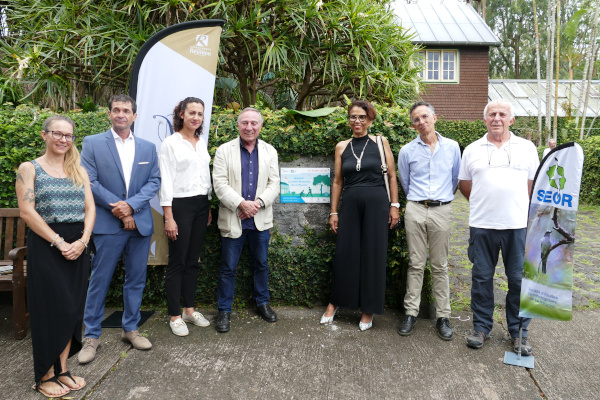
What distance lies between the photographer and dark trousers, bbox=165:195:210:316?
12.3 ft

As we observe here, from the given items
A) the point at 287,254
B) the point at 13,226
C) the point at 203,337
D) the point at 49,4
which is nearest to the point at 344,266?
the point at 287,254

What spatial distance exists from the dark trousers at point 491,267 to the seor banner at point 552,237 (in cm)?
20

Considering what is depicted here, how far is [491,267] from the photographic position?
366 cm

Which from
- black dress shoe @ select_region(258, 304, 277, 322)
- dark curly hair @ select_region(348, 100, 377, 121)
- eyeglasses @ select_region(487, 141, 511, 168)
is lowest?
black dress shoe @ select_region(258, 304, 277, 322)

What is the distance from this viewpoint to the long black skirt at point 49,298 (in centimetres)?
279

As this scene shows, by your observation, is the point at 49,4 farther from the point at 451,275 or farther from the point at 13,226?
the point at 451,275

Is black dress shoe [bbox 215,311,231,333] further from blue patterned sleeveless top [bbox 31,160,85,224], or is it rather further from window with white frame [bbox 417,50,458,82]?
window with white frame [bbox 417,50,458,82]

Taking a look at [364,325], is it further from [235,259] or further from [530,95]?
[530,95]

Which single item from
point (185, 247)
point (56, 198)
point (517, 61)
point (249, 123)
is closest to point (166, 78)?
point (249, 123)

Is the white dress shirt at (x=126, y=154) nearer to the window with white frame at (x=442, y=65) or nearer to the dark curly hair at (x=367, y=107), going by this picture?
the dark curly hair at (x=367, y=107)

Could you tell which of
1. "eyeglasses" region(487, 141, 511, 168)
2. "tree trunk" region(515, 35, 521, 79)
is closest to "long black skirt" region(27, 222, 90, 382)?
"eyeglasses" region(487, 141, 511, 168)

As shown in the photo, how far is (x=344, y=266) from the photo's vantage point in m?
4.04

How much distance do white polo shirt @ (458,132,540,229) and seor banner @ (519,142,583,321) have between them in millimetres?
147

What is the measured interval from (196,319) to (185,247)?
74 centimetres
